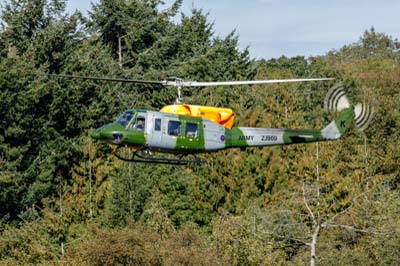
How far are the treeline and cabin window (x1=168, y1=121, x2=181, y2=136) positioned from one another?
1343cm

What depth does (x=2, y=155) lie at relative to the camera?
63.2 m

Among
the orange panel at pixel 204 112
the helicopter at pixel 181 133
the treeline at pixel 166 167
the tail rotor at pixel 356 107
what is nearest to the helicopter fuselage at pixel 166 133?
the helicopter at pixel 181 133

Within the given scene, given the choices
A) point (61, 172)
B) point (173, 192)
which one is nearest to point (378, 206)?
point (173, 192)

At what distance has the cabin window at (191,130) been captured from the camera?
28.9 meters

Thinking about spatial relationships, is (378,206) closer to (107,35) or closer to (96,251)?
(96,251)

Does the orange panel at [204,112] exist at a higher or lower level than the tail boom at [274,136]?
higher

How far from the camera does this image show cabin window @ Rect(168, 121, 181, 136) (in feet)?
93.9

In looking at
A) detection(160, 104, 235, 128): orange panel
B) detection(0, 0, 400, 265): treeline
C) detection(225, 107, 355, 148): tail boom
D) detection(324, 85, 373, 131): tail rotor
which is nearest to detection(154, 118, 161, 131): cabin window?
detection(160, 104, 235, 128): orange panel

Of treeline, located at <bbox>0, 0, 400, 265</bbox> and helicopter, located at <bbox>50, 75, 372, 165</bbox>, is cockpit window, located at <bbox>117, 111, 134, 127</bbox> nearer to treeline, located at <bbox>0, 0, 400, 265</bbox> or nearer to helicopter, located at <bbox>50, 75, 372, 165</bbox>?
helicopter, located at <bbox>50, 75, 372, 165</bbox>

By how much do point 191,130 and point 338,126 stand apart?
5.92m

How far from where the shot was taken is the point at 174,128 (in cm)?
2869

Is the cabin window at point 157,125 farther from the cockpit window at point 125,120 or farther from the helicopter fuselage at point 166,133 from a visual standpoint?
the cockpit window at point 125,120

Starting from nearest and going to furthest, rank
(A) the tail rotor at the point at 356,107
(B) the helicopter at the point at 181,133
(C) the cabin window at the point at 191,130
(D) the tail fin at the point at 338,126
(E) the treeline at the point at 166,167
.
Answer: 1. (B) the helicopter at the point at 181,133
2. (C) the cabin window at the point at 191,130
3. (A) the tail rotor at the point at 356,107
4. (D) the tail fin at the point at 338,126
5. (E) the treeline at the point at 166,167

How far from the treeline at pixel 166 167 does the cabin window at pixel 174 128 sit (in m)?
13.4
